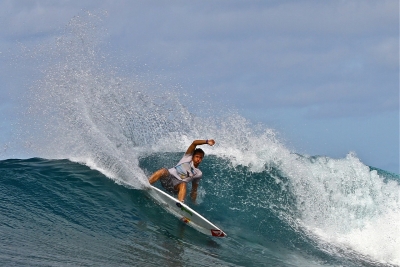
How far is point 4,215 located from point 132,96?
6.48 metres

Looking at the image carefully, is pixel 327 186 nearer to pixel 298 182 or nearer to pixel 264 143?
pixel 298 182

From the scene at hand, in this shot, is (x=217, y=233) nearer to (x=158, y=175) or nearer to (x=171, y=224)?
(x=171, y=224)

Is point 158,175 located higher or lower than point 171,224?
higher

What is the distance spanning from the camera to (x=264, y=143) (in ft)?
47.4

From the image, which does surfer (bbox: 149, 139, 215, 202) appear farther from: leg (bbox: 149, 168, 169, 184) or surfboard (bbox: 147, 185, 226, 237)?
surfboard (bbox: 147, 185, 226, 237)

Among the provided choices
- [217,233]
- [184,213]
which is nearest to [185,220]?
[184,213]

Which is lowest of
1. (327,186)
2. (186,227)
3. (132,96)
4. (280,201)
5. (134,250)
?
(134,250)

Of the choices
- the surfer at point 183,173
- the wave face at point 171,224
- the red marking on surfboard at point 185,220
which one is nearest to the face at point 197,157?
the surfer at point 183,173

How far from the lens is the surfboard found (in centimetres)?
991

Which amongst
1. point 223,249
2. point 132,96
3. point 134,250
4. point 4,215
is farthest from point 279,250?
point 132,96

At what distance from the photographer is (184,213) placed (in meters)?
10.3

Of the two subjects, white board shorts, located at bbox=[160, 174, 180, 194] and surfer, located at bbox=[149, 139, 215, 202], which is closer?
surfer, located at bbox=[149, 139, 215, 202]

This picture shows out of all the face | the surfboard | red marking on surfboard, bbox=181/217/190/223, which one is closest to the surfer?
the face

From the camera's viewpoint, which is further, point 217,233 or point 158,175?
Answer: point 158,175
